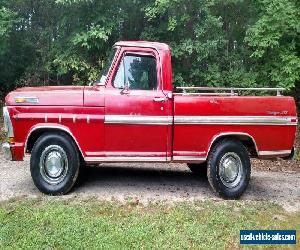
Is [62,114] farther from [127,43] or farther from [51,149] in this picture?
[127,43]

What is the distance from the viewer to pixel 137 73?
7035 mm

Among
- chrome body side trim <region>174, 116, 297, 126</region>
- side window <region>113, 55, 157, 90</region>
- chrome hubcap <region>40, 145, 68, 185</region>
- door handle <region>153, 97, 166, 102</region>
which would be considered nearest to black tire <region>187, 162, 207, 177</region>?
chrome body side trim <region>174, 116, 297, 126</region>

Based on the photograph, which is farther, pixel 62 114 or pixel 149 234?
pixel 62 114

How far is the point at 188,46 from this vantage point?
1192 cm

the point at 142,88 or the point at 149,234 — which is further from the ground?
the point at 142,88

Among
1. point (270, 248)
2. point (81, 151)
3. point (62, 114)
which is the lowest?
point (270, 248)

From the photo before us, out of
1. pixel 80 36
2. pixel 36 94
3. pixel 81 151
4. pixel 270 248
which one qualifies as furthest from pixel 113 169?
pixel 80 36

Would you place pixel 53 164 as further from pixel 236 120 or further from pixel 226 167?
pixel 236 120

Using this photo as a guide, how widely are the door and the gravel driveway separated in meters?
0.65

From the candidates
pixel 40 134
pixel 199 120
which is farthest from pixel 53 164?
pixel 199 120

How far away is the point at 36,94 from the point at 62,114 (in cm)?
52

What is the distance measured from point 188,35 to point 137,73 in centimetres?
594

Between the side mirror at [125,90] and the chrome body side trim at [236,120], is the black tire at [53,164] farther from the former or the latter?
the chrome body side trim at [236,120]

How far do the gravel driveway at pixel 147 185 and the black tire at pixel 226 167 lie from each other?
0.76ft
